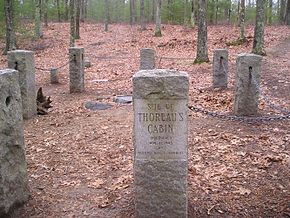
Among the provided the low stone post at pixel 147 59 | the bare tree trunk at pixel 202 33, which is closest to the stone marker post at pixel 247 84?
the low stone post at pixel 147 59

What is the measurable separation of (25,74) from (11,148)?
4.42 metres

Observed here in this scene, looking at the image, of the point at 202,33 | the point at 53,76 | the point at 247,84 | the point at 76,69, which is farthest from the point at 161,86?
the point at 202,33

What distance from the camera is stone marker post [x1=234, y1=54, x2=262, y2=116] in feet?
25.6

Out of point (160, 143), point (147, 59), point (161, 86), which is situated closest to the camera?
point (161, 86)

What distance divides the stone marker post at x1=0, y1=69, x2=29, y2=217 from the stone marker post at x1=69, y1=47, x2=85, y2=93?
6.64m

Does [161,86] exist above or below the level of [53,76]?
above

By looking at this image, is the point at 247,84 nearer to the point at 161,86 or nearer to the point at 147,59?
the point at 161,86

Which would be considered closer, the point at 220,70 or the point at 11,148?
the point at 11,148

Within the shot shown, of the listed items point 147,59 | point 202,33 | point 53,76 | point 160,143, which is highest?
point 202,33

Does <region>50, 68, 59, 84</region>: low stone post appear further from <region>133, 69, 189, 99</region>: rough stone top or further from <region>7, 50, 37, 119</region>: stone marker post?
<region>133, 69, 189, 99</region>: rough stone top

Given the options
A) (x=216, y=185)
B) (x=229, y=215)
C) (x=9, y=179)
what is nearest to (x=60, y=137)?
(x=9, y=179)

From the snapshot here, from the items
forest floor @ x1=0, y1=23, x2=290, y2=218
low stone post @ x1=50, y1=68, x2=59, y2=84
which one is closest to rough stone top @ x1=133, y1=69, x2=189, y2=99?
forest floor @ x1=0, y1=23, x2=290, y2=218

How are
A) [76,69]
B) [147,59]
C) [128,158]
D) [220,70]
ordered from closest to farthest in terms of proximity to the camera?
[128,158], [220,70], [76,69], [147,59]

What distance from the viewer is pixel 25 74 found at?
8.58m
